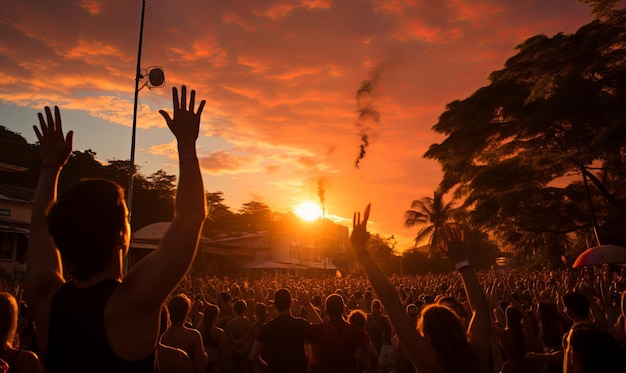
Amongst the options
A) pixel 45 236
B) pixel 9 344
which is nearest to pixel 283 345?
pixel 9 344

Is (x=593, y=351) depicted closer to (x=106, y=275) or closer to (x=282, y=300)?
(x=106, y=275)

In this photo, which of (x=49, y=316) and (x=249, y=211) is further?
(x=249, y=211)

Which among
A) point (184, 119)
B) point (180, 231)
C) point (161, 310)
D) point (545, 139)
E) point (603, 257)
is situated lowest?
point (161, 310)

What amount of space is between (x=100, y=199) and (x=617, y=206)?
91.1ft

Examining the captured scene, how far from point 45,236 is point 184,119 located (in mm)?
931

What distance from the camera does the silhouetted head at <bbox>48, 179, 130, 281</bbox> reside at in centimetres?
178

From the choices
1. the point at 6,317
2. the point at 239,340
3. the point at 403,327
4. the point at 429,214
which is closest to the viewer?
the point at 403,327

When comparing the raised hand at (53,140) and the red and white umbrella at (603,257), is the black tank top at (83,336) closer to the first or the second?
the raised hand at (53,140)

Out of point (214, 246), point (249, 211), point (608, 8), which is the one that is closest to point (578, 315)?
point (608, 8)

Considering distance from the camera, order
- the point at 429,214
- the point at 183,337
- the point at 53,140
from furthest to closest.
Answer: the point at 429,214 < the point at 183,337 < the point at 53,140

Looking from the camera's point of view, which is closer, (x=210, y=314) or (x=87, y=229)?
(x=87, y=229)

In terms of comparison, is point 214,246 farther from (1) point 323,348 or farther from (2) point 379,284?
(2) point 379,284

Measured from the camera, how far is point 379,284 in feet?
9.20

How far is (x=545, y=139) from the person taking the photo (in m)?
24.4
